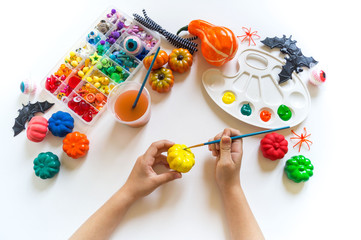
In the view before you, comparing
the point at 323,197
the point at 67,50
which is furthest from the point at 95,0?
the point at 323,197

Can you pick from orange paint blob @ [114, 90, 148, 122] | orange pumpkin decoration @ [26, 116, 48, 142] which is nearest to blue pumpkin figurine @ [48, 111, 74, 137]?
orange pumpkin decoration @ [26, 116, 48, 142]

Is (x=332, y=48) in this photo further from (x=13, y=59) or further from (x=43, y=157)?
(x=13, y=59)

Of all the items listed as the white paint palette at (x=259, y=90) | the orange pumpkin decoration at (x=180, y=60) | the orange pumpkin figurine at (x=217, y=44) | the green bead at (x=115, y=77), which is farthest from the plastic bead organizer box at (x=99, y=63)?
the white paint palette at (x=259, y=90)

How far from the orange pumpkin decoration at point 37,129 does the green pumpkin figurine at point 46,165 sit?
0.08 metres

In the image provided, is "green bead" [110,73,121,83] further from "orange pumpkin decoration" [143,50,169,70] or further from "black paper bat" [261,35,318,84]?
"black paper bat" [261,35,318,84]

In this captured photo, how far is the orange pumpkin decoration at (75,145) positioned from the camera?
39.5 inches

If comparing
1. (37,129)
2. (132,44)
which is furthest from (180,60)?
(37,129)

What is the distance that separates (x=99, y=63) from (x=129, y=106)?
26cm

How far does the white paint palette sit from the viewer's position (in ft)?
3.50

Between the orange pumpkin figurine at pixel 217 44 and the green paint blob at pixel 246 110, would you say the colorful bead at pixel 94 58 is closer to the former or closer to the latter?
the orange pumpkin figurine at pixel 217 44

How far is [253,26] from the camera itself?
3.88 feet

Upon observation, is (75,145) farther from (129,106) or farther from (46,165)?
(129,106)

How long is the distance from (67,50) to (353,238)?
5.18 feet

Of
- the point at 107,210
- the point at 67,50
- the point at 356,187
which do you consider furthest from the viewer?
the point at 67,50
